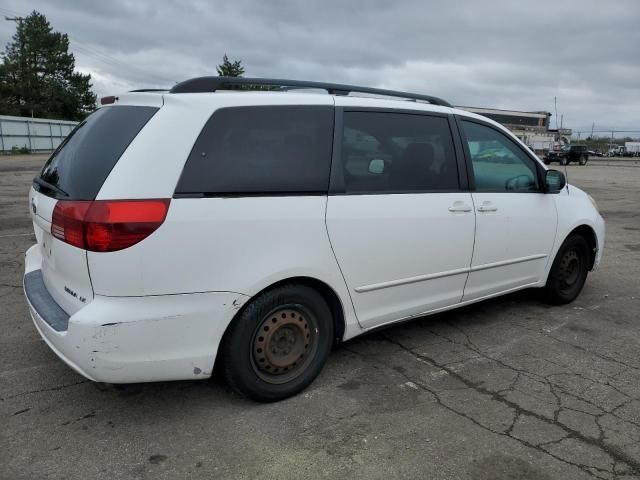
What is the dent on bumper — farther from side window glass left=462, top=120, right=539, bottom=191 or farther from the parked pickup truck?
the parked pickup truck

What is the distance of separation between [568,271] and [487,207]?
162 centimetres

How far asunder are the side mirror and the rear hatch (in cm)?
334

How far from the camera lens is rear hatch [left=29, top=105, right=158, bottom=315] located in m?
2.67

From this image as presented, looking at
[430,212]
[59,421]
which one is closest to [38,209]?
[59,421]

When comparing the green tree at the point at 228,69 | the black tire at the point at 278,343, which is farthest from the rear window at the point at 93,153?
the green tree at the point at 228,69

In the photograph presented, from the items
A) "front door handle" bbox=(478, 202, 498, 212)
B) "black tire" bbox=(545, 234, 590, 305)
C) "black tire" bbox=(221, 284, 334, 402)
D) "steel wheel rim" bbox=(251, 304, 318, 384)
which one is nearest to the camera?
"black tire" bbox=(221, 284, 334, 402)

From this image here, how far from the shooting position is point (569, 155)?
4259 cm

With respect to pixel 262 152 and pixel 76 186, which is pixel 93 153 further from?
pixel 262 152

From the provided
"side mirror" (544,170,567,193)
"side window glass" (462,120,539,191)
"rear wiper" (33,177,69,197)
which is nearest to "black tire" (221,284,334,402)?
"rear wiper" (33,177,69,197)

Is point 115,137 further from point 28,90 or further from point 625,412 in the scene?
point 28,90

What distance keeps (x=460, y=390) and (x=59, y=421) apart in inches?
91.7

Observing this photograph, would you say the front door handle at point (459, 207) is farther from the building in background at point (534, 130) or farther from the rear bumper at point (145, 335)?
the building in background at point (534, 130)

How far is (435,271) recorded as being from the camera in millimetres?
3764

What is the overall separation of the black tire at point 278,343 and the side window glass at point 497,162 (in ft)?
5.65
